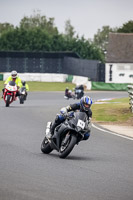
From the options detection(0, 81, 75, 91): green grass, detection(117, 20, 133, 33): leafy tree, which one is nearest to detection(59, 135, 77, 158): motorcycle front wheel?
detection(0, 81, 75, 91): green grass

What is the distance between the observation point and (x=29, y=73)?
76.1 metres

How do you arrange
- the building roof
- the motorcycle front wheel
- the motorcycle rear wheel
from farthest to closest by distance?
the building roof
the motorcycle rear wheel
the motorcycle front wheel

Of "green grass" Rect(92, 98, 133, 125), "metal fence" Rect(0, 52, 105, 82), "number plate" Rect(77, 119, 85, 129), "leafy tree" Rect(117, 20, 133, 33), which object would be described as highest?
"number plate" Rect(77, 119, 85, 129)

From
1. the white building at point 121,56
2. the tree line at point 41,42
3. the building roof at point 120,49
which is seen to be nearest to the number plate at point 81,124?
the white building at point 121,56

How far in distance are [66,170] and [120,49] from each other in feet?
266

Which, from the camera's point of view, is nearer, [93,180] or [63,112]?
[93,180]

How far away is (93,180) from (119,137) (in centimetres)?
848

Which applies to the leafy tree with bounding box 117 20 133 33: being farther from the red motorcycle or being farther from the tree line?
the red motorcycle

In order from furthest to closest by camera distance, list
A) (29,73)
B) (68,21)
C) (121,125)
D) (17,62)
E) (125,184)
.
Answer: (68,21)
(17,62)
(29,73)
(121,125)
(125,184)

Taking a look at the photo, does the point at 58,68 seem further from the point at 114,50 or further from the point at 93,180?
the point at 93,180

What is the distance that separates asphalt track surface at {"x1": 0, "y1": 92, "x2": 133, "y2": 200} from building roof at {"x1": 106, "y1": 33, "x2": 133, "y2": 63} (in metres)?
73.6

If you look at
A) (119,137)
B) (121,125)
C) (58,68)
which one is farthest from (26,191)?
(58,68)

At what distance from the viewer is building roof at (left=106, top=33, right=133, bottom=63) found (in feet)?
300

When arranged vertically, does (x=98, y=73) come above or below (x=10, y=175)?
below
